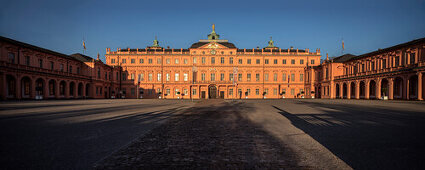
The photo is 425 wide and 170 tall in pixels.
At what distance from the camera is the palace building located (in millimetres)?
53625

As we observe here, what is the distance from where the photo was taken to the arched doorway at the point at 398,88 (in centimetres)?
3256

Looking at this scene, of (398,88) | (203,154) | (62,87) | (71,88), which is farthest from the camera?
(71,88)

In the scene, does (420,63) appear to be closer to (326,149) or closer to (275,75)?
(275,75)

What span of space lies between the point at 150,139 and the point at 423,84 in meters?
39.7

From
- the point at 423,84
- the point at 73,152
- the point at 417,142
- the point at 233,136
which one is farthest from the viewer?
the point at 423,84

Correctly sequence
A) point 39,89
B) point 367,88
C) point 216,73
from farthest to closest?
point 216,73
point 367,88
point 39,89

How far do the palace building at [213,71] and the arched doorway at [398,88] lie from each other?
21879 mm

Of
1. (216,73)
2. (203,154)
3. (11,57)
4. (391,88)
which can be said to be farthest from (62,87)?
(391,88)

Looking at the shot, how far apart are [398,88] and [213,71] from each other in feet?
130

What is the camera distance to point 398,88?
3438 cm

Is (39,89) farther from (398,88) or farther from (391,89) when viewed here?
(398,88)

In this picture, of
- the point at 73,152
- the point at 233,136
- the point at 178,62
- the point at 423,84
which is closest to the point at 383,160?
the point at 233,136

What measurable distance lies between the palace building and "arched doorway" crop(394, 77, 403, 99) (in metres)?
21.9

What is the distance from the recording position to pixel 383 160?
3590 mm
